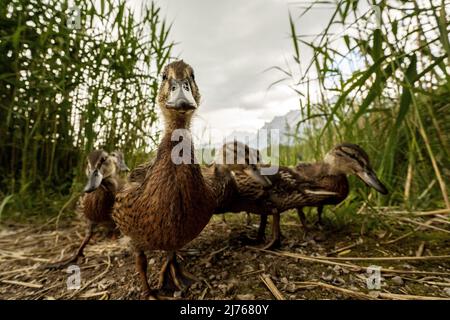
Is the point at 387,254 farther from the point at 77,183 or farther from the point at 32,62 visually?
the point at 32,62

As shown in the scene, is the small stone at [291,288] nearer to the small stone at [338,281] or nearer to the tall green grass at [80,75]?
the small stone at [338,281]

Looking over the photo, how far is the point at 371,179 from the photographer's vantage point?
2242 mm

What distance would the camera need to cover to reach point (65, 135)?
3.55 m

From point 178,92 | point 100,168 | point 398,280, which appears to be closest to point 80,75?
point 100,168

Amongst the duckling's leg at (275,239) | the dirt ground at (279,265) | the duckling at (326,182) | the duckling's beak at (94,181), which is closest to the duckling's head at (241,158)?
the duckling at (326,182)

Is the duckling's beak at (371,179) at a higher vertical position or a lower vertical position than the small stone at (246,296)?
higher

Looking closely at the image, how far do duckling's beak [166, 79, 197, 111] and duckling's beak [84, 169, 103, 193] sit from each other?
903 millimetres

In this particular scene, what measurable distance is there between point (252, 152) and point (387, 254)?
4.08 feet

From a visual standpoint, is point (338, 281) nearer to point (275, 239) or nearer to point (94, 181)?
point (275, 239)

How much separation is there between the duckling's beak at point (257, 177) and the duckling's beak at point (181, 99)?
40.5 inches

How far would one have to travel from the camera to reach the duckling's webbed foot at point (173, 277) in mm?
1574

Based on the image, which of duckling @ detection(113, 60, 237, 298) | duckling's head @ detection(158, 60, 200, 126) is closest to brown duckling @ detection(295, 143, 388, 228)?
duckling @ detection(113, 60, 237, 298)
